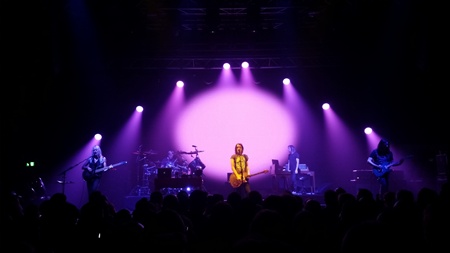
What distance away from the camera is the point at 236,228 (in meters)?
4.18

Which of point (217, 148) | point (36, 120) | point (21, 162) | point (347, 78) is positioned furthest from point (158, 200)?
point (347, 78)

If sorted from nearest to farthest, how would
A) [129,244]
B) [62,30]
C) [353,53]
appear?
[129,244]
[62,30]
[353,53]

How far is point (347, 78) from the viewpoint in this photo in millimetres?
17453

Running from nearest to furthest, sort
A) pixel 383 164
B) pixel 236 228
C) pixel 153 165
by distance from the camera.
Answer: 1. pixel 236 228
2. pixel 383 164
3. pixel 153 165

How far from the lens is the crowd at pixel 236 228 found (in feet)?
6.12

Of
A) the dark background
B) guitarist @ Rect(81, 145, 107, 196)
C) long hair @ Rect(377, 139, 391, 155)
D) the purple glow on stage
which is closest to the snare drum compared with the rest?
the purple glow on stage

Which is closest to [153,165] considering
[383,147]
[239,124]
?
[239,124]

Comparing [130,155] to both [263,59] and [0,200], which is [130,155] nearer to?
[263,59]

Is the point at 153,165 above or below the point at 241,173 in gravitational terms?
above

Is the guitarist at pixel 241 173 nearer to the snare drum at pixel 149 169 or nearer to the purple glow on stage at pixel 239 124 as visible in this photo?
the snare drum at pixel 149 169

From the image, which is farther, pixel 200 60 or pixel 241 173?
pixel 200 60

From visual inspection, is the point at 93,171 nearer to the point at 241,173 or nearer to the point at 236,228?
the point at 241,173

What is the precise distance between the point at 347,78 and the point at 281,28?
15.0 feet

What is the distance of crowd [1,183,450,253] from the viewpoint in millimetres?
1865
